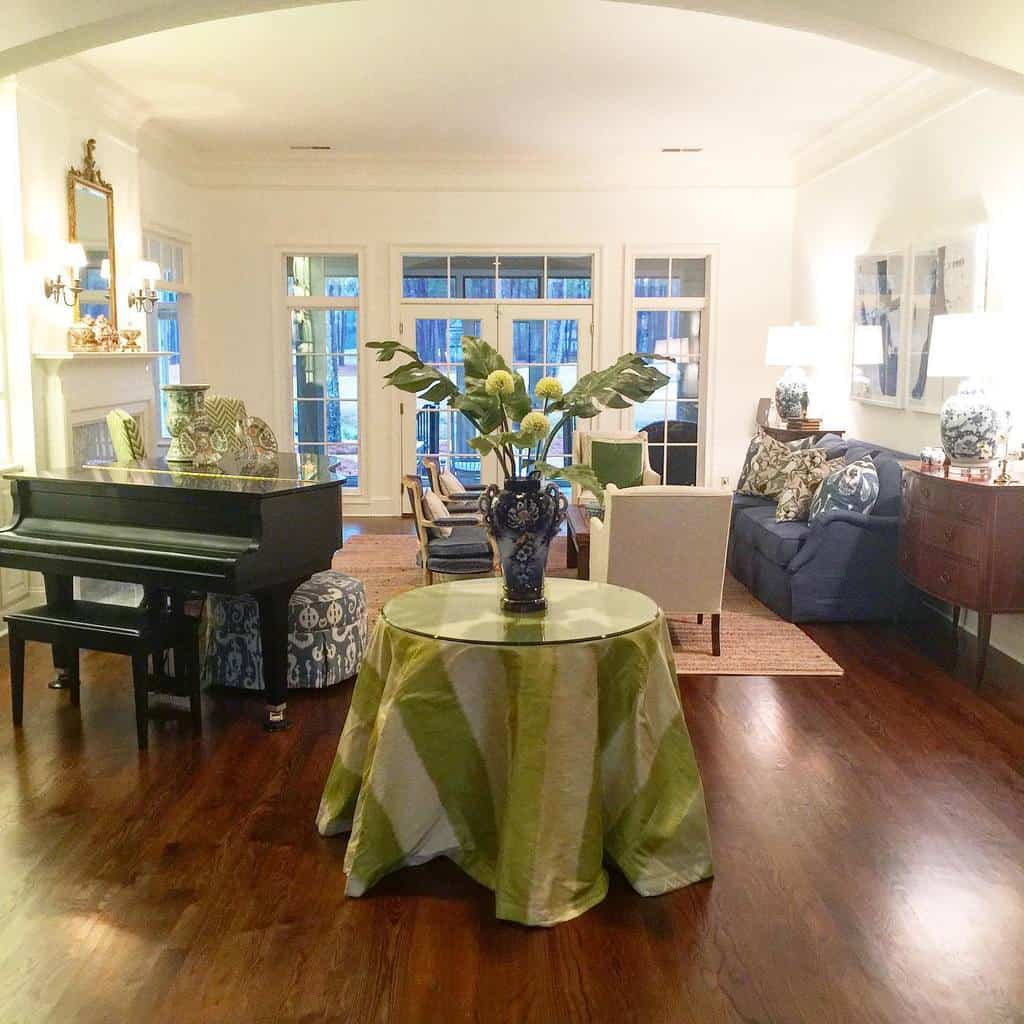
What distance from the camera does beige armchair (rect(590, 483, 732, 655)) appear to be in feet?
16.3

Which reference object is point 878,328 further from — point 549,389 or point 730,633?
point 549,389

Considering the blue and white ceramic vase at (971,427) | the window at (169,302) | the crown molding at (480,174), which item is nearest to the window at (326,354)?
the crown molding at (480,174)

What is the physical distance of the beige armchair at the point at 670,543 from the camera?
4953 millimetres

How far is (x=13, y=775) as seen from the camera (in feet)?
12.4

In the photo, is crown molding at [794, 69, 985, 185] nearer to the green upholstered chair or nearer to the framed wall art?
the framed wall art

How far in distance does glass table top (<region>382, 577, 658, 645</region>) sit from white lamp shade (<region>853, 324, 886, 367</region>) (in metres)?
4.36

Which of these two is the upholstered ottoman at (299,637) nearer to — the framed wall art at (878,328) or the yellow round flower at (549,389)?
the yellow round flower at (549,389)

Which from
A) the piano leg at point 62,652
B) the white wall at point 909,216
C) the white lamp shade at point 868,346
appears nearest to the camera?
the piano leg at point 62,652

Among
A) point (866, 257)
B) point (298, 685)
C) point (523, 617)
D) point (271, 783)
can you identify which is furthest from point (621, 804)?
point (866, 257)

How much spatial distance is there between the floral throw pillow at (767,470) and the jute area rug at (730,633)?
0.73 meters

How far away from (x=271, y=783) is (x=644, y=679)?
1498 millimetres

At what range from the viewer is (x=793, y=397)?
7.92 metres

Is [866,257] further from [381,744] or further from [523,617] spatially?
[381,744]

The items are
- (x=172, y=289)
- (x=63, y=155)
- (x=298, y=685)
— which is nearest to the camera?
(x=298, y=685)
